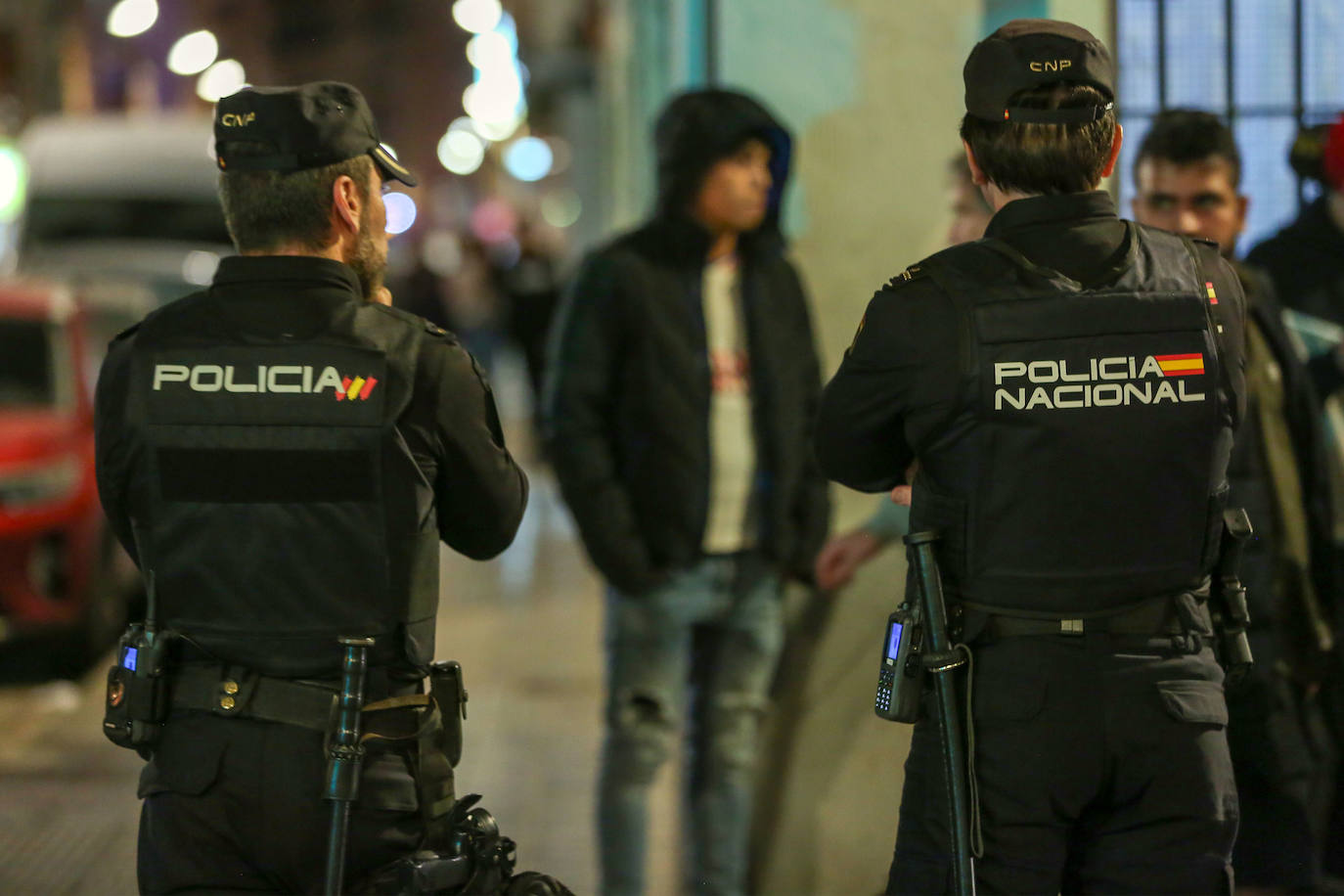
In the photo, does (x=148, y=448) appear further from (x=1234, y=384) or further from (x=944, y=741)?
(x=1234, y=384)

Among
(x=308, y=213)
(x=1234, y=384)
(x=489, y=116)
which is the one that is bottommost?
(x=1234, y=384)

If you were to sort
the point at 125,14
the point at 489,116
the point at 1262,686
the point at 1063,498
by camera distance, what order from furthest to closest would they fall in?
the point at 489,116
the point at 125,14
the point at 1262,686
the point at 1063,498

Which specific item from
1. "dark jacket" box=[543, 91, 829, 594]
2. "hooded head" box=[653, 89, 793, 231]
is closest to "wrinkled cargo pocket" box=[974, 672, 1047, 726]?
"dark jacket" box=[543, 91, 829, 594]

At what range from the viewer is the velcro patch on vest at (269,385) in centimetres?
270

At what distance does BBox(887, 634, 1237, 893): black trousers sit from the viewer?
2.63 metres

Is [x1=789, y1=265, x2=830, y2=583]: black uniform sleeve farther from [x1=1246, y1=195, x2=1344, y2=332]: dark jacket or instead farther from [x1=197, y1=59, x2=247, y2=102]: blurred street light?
[x1=197, y1=59, x2=247, y2=102]: blurred street light

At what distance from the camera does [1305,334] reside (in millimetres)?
4492

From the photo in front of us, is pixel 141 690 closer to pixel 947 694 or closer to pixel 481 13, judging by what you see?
pixel 947 694

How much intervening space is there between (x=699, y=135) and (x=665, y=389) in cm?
67

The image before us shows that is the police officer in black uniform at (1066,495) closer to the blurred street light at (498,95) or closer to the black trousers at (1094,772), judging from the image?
the black trousers at (1094,772)

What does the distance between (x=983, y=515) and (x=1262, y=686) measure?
1.29m

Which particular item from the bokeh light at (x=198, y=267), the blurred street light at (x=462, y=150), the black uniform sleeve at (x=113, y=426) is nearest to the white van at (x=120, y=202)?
the bokeh light at (x=198, y=267)

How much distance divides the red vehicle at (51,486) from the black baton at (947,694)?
5.94 m

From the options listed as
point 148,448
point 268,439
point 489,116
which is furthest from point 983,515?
point 489,116
